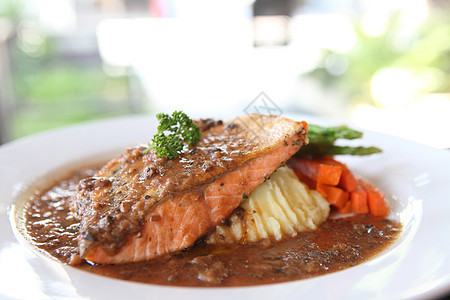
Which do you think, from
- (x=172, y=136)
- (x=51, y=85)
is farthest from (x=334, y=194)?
(x=51, y=85)

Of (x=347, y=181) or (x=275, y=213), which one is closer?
(x=275, y=213)

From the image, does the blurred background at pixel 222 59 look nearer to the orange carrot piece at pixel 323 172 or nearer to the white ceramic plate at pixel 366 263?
the white ceramic plate at pixel 366 263

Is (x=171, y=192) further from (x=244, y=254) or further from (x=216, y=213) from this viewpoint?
(x=244, y=254)

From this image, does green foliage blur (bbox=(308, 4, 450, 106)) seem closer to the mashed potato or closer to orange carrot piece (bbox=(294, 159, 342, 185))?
orange carrot piece (bbox=(294, 159, 342, 185))

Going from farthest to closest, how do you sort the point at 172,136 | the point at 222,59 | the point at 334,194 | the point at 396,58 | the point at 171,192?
the point at 222,59
the point at 396,58
the point at 334,194
the point at 172,136
the point at 171,192

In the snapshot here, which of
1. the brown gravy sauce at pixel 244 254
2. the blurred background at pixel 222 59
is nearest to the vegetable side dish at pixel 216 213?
the brown gravy sauce at pixel 244 254

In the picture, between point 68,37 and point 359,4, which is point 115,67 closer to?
point 68,37

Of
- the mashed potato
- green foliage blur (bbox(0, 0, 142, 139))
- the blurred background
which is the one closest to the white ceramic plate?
the mashed potato
